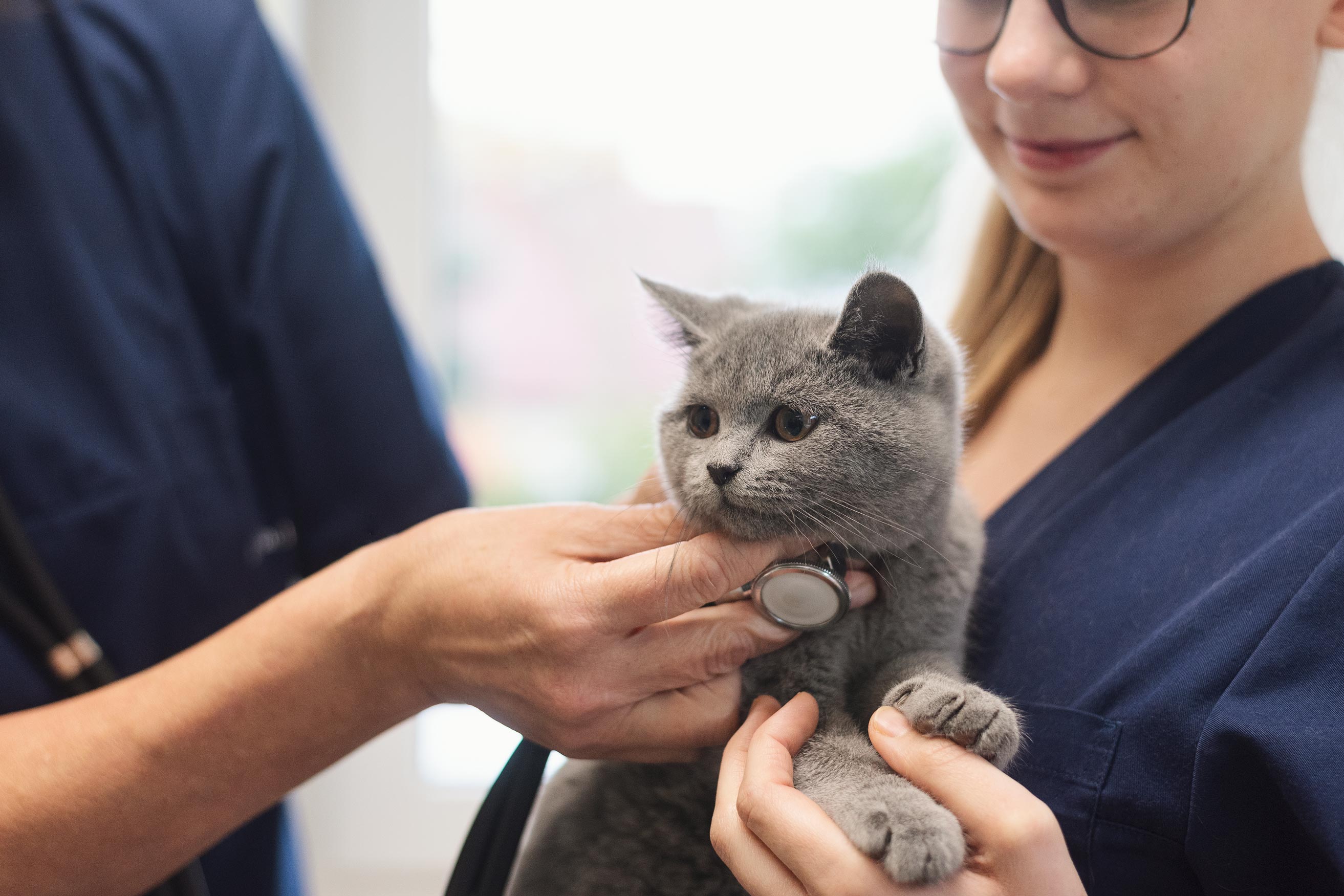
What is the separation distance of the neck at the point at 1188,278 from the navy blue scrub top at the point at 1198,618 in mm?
43

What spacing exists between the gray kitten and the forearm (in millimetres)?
275

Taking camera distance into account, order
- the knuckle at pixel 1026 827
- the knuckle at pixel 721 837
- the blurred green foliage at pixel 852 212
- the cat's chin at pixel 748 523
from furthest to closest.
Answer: the blurred green foliage at pixel 852 212, the cat's chin at pixel 748 523, the knuckle at pixel 721 837, the knuckle at pixel 1026 827

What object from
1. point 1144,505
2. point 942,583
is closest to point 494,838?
point 942,583

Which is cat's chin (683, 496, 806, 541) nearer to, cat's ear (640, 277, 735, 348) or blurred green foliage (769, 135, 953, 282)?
cat's ear (640, 277, 735, 348)

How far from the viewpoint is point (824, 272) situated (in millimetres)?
2107

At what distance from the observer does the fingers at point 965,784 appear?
0.66 meters

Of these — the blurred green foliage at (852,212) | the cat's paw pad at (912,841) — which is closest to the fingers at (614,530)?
the cat's paw pad at (912,841)

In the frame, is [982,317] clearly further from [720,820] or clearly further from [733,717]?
[720,820]

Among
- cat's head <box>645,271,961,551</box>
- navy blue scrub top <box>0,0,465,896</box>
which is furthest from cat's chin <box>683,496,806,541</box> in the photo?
navy blue scrub top <box>0,0,465,896</box>

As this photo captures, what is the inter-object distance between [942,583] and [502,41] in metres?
1.69

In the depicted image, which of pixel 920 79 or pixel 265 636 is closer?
pixel 265 636

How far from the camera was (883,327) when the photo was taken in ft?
2.84

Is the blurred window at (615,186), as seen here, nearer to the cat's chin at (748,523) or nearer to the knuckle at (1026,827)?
the cat's chin at (748,523)

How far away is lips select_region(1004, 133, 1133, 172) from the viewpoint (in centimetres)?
93
